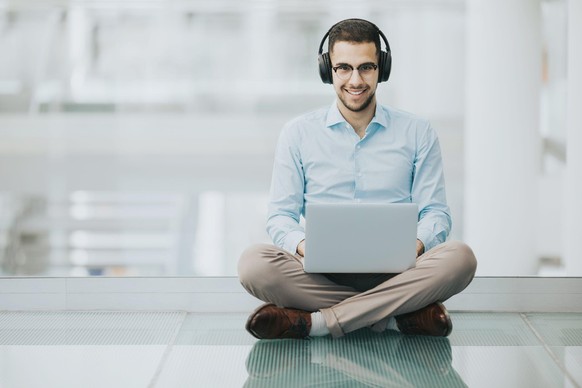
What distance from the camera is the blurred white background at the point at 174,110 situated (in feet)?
37.1

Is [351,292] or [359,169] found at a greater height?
[359,169]

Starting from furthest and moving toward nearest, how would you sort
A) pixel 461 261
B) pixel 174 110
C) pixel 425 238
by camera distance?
1. pixel 174 110
2. pixel 425 238
3. pixel 461 261

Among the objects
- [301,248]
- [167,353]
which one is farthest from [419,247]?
[167,353]

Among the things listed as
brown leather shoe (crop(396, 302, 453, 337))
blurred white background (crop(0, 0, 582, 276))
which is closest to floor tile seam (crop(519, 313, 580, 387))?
brown leather shoe (crop(396, 302, 453, 337))

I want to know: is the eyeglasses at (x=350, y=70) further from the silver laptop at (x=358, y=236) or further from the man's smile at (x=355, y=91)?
the silver laptop at (x=358, y=236)

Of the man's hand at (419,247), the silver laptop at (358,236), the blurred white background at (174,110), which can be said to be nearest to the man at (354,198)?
the man's hand at (419,247)

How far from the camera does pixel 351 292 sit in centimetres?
282

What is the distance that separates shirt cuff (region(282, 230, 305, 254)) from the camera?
110 inches

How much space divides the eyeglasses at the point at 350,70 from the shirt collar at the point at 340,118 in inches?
5.5

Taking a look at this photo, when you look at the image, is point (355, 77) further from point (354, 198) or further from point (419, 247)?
point (419, 247)

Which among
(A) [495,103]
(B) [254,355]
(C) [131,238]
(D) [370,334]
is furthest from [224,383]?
(C) [131,238]

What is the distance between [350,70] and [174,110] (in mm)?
12143

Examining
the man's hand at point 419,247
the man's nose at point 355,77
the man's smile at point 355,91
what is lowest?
the man's hand at point 419,247

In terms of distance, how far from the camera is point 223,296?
3238 millimetres
